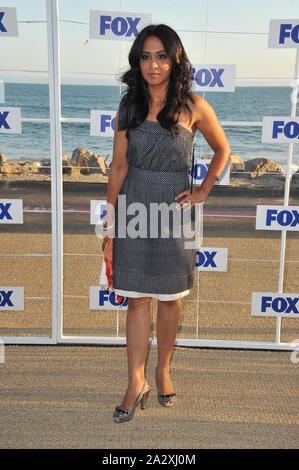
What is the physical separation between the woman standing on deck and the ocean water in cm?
1841

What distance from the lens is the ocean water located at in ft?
70.9

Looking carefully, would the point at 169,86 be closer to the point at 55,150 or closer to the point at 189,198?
the point at 189,198

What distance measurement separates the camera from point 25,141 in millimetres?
23734

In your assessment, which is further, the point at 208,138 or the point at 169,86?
the point at 208,138

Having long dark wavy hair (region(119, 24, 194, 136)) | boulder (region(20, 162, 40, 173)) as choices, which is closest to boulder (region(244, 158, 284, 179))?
boulder (region(20, 162, 40, 173))

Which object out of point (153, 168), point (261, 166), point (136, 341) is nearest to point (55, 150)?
point (153, 168)

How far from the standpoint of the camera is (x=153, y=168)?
7.13 ft

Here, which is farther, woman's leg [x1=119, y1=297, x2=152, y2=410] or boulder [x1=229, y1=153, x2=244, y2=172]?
boulder [x1=229, y1=153, x2=244, y2=172]

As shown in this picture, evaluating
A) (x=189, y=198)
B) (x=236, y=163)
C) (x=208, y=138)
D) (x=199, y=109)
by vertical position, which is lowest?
(x=236, y=163)

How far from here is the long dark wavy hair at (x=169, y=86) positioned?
210 cm

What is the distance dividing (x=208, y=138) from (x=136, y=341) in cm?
98

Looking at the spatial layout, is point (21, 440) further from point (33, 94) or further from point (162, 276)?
point (33, 94)

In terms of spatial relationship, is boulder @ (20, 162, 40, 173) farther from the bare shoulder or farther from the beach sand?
the bare shoulder

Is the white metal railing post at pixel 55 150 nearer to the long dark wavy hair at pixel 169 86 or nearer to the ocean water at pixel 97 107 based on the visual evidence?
the long dark wavy hair at pixel 169 86
